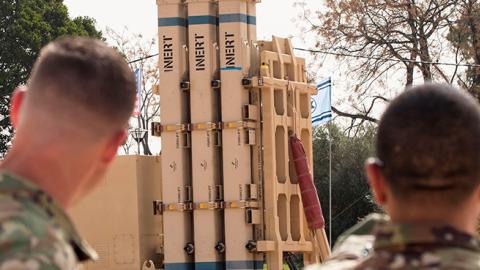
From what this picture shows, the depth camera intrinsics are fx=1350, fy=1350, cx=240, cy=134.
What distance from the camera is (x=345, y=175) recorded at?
36.9 metres

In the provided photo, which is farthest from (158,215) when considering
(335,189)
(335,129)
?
(335,129)

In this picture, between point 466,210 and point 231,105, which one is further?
point 231,105

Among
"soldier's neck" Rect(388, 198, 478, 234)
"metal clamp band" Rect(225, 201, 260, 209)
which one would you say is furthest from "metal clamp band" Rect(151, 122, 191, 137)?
"soldier's neck" Rect(388, 198, 478, 234)

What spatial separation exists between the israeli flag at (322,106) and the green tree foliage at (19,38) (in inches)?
647

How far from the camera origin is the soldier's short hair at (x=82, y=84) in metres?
2.88

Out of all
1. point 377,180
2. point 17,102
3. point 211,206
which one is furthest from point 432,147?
point 211,206

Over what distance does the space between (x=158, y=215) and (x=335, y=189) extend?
21.3 meters

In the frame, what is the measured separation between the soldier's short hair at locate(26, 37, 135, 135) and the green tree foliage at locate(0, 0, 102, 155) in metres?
36.1

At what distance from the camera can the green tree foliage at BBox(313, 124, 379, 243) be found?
1372 inches

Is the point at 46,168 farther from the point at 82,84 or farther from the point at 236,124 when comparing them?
the point at 236,124

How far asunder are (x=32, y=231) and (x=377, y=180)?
32.1 inches

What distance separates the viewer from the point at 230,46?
1471 centimetres

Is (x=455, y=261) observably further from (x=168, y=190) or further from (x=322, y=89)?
(x=322, y=89)

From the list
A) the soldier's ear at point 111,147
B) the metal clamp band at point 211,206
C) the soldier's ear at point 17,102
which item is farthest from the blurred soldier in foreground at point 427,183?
the metal clamp band at point 211,206
